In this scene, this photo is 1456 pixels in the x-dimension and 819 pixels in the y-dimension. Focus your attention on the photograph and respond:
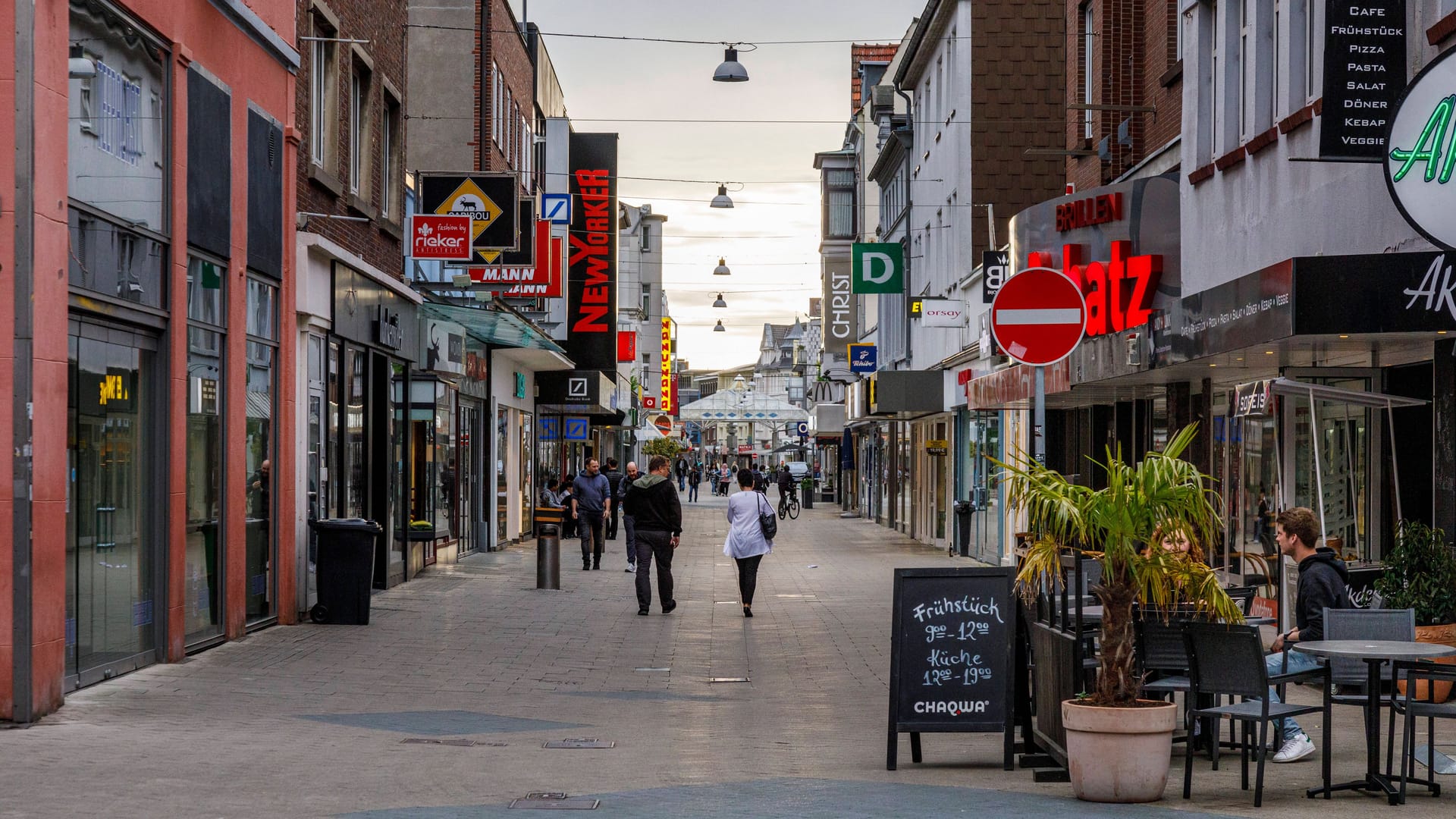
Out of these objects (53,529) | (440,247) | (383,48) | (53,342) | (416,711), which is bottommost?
(416,711)

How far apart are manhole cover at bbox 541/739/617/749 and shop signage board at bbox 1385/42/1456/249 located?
17.1 ft

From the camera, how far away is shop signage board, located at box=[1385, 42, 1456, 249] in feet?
27.1

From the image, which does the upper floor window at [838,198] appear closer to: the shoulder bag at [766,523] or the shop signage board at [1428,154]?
the shoulder bag at [766,523]

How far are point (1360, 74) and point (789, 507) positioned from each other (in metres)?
41.9

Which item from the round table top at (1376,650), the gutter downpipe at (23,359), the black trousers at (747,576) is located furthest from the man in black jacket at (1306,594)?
the black trousers at (747,576)

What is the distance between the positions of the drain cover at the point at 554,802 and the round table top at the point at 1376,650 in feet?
11.5

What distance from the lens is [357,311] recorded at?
19.1 m

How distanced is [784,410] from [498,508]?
50039mm

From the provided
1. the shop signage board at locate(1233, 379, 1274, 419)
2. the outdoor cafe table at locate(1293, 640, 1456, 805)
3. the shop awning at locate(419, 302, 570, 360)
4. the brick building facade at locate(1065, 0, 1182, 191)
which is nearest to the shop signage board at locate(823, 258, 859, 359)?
the shop awning at locate(419, 302, 570, 360)

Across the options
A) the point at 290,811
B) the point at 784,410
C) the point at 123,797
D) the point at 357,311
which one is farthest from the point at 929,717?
the point at 784,410

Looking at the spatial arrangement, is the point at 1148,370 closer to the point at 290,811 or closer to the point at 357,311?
the point at 357,311

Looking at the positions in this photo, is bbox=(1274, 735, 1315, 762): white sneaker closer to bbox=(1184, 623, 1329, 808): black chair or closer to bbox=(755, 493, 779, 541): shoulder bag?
bbox=(1184, 623, 1329, 808): black chair

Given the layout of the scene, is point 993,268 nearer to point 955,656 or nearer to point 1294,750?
point 1294,750

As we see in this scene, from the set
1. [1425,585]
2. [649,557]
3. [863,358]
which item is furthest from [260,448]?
[863,358]
